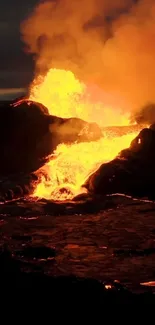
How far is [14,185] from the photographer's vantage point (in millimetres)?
22188

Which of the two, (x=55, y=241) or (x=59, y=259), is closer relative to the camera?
(x=59, y=259)

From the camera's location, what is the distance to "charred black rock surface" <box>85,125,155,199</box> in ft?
70.1

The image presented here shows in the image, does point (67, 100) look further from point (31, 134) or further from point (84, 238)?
point (84, 238)

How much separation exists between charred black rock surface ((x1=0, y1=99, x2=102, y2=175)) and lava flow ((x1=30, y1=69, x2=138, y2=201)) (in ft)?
2.19

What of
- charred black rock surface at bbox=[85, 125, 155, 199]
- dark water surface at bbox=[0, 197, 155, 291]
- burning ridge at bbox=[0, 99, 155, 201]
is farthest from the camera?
burning ridge at bbox=[0, 99, 155, 201]

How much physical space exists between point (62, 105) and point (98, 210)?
10.6 m

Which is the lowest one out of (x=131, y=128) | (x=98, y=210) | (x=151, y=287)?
(x=151, y=287)

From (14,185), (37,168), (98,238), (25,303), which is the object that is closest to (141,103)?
(37,168)

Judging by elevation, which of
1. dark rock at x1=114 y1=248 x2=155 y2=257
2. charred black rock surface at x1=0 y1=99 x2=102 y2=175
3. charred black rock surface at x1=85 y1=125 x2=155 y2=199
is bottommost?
dark rock at x1=114 y1=248 x2=155 y2=257

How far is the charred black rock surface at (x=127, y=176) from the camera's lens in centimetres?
2136

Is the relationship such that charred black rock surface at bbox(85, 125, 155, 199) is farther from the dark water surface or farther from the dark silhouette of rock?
the dark silhouette of rock

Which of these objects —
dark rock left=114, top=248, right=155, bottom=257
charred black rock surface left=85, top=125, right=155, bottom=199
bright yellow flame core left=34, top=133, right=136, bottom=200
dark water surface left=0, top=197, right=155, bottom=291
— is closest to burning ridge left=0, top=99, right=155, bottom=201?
charred black rock surface left=85, top=125, right=155, bottom=199

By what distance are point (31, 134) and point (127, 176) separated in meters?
6.43

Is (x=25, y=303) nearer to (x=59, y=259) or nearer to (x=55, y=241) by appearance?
(x=59, y=259)
